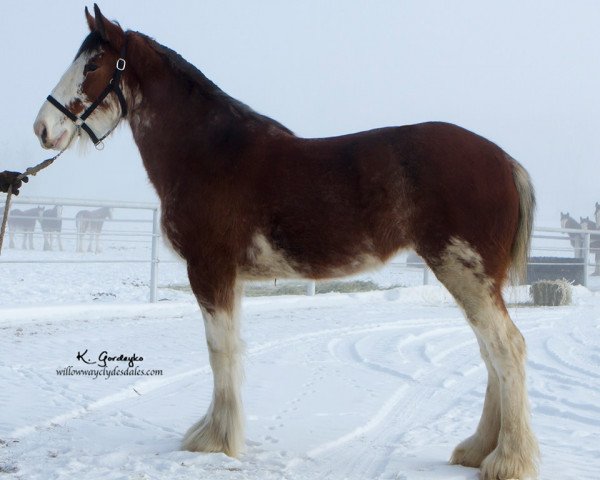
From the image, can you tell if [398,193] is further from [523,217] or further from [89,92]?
[89,92]

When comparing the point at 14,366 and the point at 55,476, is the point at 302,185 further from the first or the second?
the point at 14,366

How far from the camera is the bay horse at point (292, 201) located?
3.01m

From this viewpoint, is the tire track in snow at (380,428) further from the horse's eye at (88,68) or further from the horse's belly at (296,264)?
the horse's eye at (88,68)

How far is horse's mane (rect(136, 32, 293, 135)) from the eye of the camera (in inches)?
142

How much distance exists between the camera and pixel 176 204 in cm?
342

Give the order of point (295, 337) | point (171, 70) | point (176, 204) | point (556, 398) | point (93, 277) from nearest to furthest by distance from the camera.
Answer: point (176, 204), point (171, 70), point (556, 398), point (295, 337), point (93, 277)

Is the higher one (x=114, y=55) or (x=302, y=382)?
(x=114, y=55)

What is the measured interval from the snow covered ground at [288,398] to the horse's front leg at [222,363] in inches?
4.0

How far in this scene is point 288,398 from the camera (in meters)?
4.48

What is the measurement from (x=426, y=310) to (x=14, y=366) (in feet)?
21.3

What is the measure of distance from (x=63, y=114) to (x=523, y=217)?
7.92ft

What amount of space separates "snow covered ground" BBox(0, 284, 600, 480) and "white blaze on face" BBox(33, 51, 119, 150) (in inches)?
62.1

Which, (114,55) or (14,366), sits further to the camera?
(14,366)

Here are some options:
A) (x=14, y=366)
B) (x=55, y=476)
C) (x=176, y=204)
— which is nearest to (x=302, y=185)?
(x=176, y=204)
